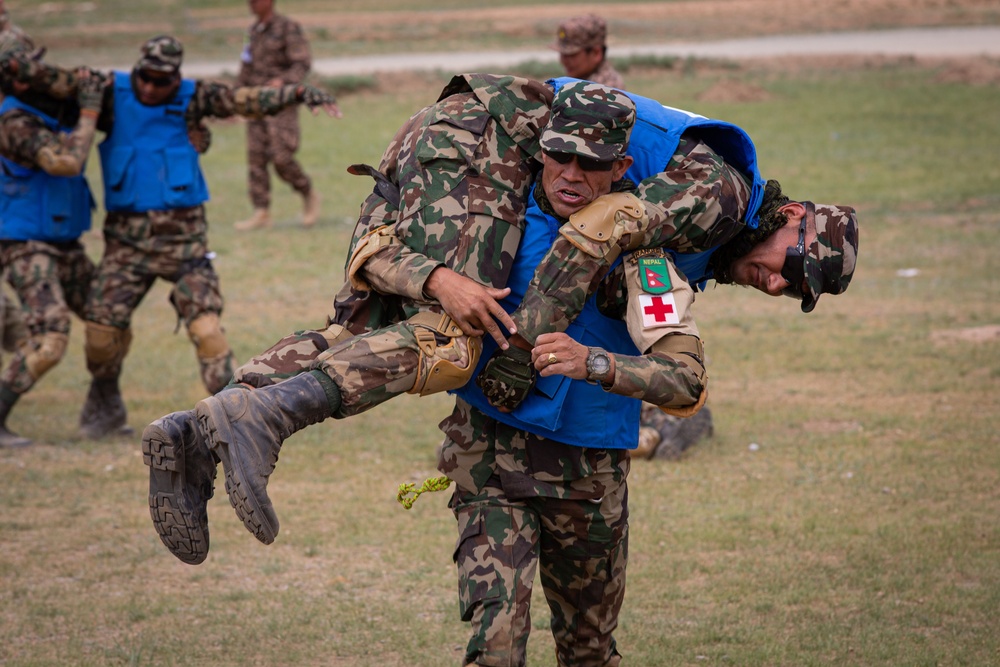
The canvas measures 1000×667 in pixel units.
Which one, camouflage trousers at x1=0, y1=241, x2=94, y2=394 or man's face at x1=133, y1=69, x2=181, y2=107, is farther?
camouflage trousers at x1=0, y1=241, x2=94, y2=394

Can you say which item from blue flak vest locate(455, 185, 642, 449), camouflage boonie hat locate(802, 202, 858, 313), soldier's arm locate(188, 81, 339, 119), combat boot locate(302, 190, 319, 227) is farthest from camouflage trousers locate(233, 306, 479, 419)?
combat boot locate(302, 190, 319, 227)

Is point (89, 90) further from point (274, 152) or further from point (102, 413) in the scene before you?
point (274, 152)

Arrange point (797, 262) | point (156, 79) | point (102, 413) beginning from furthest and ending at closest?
point (102, 413) < point (156, 79) < point (797, 262)

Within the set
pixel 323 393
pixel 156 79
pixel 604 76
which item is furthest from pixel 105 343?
pixel 323 393

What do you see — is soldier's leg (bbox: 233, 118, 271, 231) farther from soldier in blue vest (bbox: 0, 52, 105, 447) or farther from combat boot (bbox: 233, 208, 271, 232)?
soldier in blue vest (bbox: 0, 52, 105, 447)

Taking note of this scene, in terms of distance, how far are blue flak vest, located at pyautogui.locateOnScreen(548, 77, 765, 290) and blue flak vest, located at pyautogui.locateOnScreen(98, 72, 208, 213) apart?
4.57m

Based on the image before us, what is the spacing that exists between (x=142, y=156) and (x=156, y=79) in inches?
20.0

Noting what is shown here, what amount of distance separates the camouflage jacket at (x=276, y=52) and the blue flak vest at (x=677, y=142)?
11.2 m

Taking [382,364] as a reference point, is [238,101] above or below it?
below

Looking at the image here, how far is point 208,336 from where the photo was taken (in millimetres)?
8344

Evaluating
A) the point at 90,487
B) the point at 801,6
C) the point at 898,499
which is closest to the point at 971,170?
the point at 898,499

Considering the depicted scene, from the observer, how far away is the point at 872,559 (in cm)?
662

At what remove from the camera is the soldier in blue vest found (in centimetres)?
830

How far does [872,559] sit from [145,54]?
533 cm
